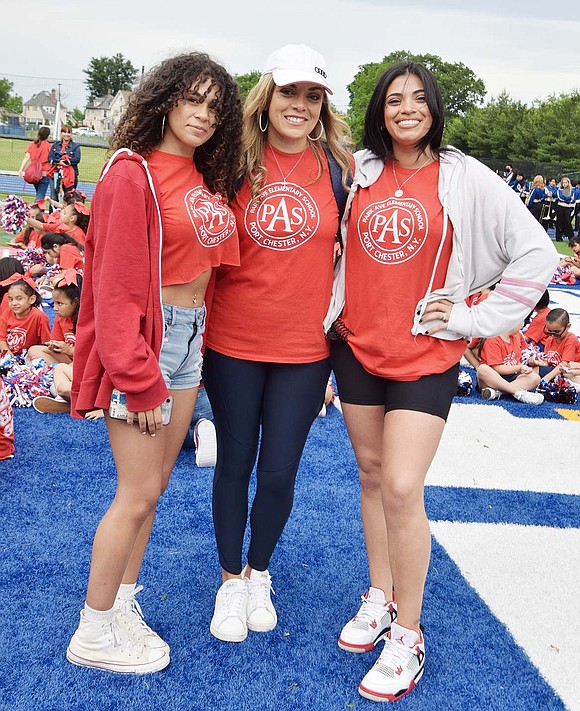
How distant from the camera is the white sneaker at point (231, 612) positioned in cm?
277

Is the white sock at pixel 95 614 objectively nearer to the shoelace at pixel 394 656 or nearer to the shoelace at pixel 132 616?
the shoelace at pixel 132 616

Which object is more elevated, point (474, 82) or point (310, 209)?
point (474, 82)

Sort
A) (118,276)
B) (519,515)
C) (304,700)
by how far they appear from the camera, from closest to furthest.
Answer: (118,276) → (304,700) → (519,515)

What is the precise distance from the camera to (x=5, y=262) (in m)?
6.71

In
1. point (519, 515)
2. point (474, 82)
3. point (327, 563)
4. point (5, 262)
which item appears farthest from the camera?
point (474, 82)

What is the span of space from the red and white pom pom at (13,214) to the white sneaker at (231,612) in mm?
9612

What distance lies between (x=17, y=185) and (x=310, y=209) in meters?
22.6

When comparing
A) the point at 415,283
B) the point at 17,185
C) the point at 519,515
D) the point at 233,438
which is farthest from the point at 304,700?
the point at 17,185

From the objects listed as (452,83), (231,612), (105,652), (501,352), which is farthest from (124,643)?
(452,83)

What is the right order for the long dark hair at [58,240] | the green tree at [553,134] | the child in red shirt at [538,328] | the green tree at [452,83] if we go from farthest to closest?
the green tree at [452,83], the green tree at [553,134], the long dark hair at [58,240], the child in red shirt at [538,328]

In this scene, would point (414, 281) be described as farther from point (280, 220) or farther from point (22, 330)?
point (22, 330)

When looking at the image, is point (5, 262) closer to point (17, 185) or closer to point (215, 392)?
point (215, 392)

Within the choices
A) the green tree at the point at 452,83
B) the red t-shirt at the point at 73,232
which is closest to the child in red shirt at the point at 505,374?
the red t-shirt at the point at 73,232

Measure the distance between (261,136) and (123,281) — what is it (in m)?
0.82
